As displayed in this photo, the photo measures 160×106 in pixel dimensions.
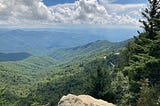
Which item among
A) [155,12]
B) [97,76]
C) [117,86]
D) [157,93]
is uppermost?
[155,12]

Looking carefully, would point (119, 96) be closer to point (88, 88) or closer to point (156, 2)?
point (88, 88)

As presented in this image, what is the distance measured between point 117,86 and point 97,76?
9794 millimetres

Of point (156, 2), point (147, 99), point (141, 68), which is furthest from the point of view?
point (156, 2)

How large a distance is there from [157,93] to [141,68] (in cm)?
684

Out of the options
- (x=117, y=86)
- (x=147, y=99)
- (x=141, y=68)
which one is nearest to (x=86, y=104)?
(x=147, y=99)

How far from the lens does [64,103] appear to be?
2934 centimetres

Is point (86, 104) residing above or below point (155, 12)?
below

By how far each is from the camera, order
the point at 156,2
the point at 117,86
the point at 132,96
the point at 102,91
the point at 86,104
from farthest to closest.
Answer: the point at 117,86 → the point at 102,91 → the point at 156,2 → the point at 132,96 → the point at 86,104

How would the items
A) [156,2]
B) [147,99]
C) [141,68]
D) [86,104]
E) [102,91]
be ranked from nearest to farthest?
[147,99], [86,104], [141,68], [156,2], [102,91]

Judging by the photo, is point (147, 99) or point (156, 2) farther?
point (156, 2)

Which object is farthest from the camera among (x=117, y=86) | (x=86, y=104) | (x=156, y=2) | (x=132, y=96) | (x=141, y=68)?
(x=117, y=86)

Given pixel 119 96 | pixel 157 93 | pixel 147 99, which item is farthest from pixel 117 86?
pixel 147 99

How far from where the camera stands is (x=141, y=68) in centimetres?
3597

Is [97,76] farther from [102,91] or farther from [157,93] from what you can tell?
[157,93]
